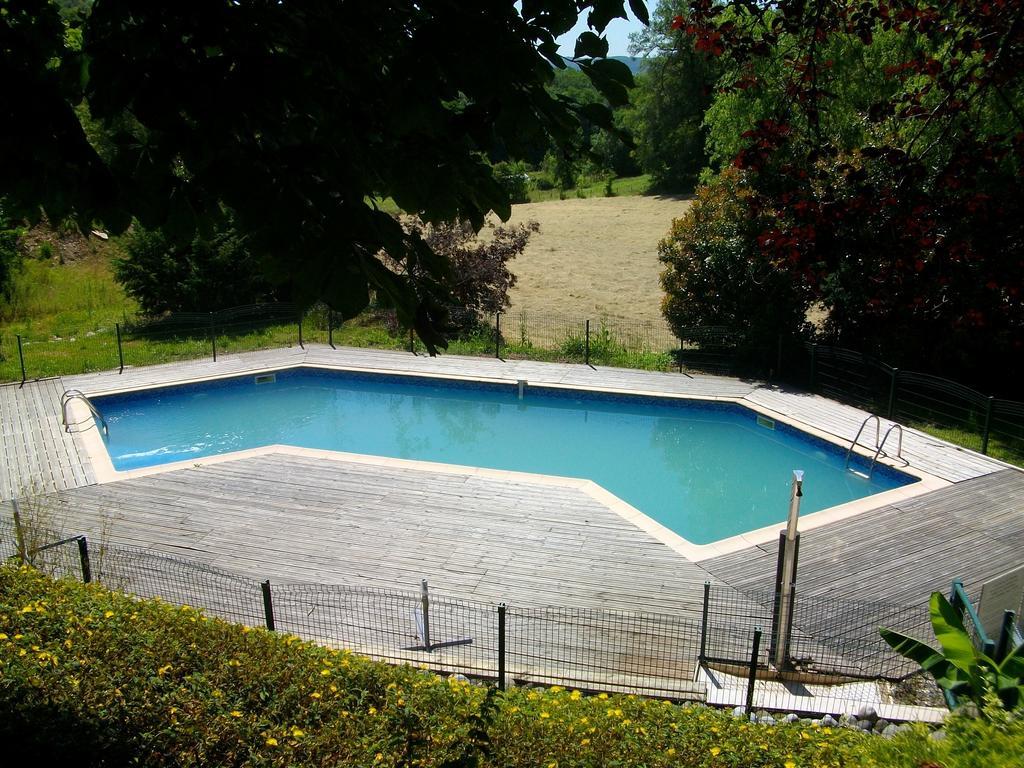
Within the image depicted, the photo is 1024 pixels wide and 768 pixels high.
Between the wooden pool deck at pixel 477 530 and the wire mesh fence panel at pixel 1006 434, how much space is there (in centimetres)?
75

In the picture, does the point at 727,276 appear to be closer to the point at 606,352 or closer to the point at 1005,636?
the point at 606,352

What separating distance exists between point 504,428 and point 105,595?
399 inches

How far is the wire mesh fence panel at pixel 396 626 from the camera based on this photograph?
736 centimetres

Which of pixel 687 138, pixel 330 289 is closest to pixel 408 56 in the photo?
pixel 330 289

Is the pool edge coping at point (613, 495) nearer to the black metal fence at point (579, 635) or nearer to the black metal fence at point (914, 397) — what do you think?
the black metal fence at point (579, 635)

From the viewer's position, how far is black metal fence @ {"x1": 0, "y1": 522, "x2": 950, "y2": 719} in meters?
6.98

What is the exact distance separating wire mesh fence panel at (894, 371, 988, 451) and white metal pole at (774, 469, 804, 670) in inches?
299

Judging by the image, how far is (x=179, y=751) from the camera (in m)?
4.26

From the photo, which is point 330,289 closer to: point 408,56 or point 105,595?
point 408,56

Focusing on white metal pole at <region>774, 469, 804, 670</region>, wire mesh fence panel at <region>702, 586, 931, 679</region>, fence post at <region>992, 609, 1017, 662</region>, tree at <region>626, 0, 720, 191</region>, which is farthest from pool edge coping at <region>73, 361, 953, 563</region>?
tree at <region>626, 0, 720, 191</region>

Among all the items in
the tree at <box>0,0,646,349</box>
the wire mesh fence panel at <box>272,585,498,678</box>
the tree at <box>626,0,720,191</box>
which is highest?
the tree at <box>626,0,720,191</box>

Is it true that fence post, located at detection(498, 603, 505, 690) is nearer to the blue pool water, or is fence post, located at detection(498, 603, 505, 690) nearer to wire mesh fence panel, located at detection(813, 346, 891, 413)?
the blue pool water

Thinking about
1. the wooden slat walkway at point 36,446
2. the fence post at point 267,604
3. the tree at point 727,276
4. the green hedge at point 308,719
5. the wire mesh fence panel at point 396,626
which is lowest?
the wire mesh fence panel at point 396,626

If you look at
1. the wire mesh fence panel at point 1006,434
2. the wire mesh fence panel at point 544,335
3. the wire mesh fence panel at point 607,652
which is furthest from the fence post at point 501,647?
the wire mesh fence panel at point 544,335
